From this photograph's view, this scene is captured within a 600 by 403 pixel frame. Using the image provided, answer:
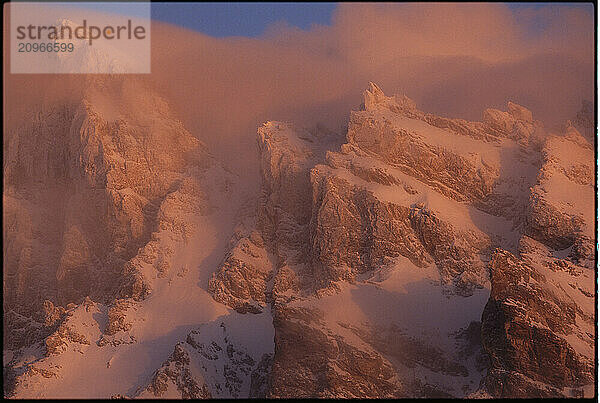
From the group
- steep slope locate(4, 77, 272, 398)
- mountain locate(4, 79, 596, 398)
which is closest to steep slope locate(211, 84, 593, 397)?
mountain locate(4, 79, 596, 398)

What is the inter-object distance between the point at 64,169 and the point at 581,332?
102 metres

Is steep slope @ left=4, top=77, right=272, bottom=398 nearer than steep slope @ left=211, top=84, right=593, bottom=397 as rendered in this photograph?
No

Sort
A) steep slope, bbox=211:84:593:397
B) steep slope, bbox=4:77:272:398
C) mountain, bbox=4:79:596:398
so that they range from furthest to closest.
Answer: steep slope, bbox=4:77:272:398 → steep slope, bbox=211:84:593:397 → mountain, bbox=4:79:596:398

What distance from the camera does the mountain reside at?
91438 millimetres

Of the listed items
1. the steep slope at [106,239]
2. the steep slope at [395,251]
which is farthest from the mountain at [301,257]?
the steep slope at [106,239]

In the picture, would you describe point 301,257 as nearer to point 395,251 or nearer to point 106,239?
point 395,251

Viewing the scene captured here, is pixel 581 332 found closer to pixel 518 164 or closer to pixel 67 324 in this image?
pixel 518 164

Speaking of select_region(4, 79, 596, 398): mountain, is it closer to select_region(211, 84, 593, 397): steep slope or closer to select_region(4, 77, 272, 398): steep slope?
select_region(211, 84, 593, 397): steep slope

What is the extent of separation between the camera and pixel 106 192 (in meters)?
142

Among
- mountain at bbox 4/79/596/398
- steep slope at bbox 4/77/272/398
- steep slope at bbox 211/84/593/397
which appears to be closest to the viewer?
mountain at bbox 4/79/596/398

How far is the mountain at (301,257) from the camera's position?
300 feet

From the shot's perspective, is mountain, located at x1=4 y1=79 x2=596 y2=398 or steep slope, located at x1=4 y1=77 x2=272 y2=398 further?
steep slope, located at x1=4 y1=77 x2=272 y2=398

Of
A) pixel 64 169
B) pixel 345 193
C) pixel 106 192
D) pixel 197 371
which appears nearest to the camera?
pixel 197 371

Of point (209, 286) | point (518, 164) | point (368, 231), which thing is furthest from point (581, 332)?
point (209, 286)
